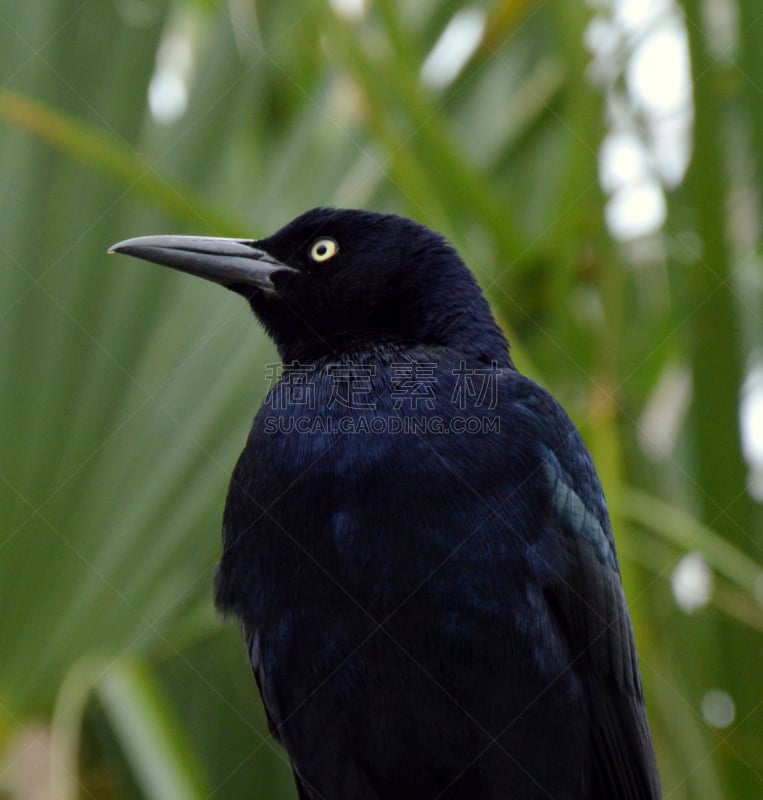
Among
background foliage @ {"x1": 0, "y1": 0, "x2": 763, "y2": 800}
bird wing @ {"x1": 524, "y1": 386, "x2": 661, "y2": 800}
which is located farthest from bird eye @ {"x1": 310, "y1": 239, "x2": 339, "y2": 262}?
bird wing @ {"x1": 524, "y1": 386, "x2": 661, "y2": 800}

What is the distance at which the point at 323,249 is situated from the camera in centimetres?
353

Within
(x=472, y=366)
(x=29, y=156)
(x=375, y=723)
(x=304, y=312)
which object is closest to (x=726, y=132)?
(x=472, y=366)

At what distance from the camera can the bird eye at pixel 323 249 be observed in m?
3.52

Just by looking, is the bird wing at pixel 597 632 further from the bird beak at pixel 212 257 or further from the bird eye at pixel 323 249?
the bird beak at pixel 212 257

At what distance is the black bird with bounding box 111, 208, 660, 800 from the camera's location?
8.99 feet

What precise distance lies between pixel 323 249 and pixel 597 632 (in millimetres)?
1288

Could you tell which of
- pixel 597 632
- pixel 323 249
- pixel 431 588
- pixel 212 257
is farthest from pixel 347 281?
pixel 597 632

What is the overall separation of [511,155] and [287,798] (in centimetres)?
220

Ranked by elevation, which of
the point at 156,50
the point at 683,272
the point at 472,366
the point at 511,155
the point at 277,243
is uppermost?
the point at 156,50

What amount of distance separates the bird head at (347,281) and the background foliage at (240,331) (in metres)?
0.15

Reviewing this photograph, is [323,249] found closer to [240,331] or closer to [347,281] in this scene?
[347,281]

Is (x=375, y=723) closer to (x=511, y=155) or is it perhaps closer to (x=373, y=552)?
(x=373, y=552)

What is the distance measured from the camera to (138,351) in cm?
374

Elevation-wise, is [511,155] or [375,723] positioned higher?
[511,155]
